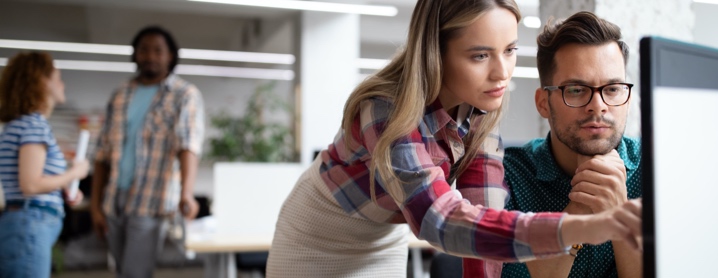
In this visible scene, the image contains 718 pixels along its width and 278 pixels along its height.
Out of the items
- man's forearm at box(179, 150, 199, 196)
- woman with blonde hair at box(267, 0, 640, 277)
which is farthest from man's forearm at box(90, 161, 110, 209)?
woman with blonde hair at box(267, 0, 640, 277)

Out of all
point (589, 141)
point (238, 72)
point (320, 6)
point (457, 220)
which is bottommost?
point (457, 220)

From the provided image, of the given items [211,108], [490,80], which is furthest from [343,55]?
[490,80]

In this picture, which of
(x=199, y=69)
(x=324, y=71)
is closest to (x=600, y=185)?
(x=324, y=71)

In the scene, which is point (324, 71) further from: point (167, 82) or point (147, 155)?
point (147, 155)

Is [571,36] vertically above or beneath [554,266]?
above

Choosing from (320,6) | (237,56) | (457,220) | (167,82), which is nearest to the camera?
(457,220)

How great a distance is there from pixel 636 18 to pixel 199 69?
10438 millimetres

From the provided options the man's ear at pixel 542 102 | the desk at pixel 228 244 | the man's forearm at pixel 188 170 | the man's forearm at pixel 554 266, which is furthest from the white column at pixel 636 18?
the man's forearm at pixel 188 170

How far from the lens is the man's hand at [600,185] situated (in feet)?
3.12

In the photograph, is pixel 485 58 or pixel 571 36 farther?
pixel 571 36

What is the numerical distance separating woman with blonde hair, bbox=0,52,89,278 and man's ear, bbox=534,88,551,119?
210 cm

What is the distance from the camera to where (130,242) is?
10.3ft

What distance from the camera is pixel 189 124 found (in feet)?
10.7

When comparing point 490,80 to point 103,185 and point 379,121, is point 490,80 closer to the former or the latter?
point 379,121
